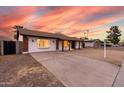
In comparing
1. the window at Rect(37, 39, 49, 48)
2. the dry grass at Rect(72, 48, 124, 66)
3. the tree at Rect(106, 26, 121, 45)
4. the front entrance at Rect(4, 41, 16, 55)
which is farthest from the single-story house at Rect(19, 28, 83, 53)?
the tree at Rect(106, 26, 121, 45)

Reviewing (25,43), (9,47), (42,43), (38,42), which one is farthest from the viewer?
(42,43)

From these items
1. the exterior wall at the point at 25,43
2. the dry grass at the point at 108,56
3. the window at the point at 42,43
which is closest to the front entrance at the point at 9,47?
the exterior wall at the point at 25,43

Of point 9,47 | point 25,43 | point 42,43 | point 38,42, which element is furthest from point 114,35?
point 9,47

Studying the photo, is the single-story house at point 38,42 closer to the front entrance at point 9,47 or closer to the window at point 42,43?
the window at point 42,43

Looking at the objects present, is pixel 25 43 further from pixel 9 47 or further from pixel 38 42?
pixel 38 42

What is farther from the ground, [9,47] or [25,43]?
[25,43]

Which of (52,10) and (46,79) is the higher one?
(52,10)

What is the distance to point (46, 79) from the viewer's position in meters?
5.59

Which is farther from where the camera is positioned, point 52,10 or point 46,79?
point 52,10

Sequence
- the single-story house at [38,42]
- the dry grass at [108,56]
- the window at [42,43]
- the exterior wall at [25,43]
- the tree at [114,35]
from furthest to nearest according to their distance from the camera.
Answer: the tree at [114,35] < the window at [42,43] < the single-story house at [38,42] < the exterior wall at [25,43] < the dry grass at [108,56]

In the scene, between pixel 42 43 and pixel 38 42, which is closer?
pixel 38 42
